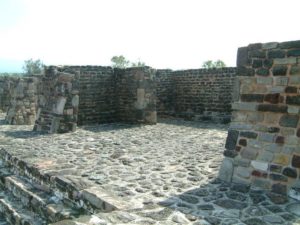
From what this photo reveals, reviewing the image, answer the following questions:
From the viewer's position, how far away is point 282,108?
17.3ft

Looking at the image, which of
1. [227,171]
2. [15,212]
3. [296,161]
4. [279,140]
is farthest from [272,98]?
[15,212]

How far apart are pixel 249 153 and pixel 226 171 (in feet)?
1.52

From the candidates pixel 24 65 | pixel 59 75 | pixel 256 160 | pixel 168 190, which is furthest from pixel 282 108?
pixel 24 65

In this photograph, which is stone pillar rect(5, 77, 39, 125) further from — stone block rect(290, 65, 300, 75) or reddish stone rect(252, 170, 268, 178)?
stone block rect(290, 65, 300, 75)

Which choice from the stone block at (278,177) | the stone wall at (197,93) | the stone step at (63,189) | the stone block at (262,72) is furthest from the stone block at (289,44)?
the stone wall at (197,93)

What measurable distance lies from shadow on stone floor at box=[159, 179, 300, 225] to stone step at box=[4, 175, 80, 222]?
1.63m

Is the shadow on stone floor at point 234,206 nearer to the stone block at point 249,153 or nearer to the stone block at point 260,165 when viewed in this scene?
the stone block at point 260,165

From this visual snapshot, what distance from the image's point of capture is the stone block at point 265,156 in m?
5.35

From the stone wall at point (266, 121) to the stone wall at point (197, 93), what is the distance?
772 cm

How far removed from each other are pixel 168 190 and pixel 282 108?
6.64 feet

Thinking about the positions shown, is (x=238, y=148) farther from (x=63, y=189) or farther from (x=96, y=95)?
(x=96, y=95)

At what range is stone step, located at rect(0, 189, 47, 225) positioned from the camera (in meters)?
5.95

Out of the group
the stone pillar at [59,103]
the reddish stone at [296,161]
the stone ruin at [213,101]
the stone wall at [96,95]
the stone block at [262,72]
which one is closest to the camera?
the reddish stone at [296,161]

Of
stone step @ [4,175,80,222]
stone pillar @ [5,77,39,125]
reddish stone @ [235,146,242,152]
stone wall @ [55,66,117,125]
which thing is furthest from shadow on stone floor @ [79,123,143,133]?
reddish stone @ [235,146,242,152]
